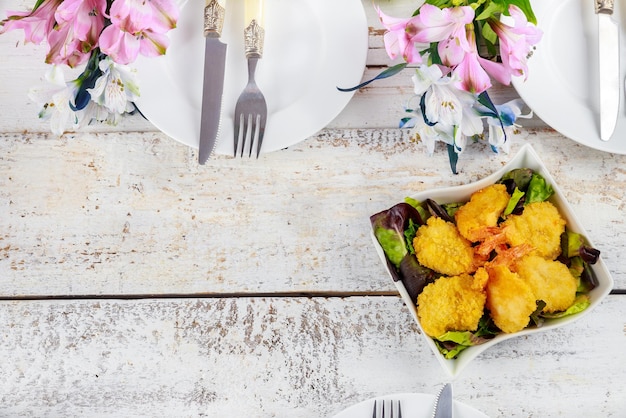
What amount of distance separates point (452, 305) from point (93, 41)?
0.49 metres

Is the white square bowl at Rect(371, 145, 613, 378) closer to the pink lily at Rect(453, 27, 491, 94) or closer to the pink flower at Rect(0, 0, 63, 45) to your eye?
the pink lily at Rect(453, 27, 491, 94)

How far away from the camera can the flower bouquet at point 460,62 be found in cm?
62

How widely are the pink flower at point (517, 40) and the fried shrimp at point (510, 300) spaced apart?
0.22m

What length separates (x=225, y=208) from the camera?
82 cm

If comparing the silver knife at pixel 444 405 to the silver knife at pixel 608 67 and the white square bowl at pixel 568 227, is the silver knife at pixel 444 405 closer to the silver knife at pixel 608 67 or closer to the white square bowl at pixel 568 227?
the white square bowl at pixel 568 227

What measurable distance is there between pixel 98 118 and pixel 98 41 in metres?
0.13

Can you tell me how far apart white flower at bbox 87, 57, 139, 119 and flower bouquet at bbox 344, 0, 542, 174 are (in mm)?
291

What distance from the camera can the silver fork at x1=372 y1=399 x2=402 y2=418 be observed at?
2.40ft

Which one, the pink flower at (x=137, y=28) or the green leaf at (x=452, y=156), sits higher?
the pink flower at (x=137, y=28)

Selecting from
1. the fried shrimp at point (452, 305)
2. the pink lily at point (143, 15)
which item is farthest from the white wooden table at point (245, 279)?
the pink lily at point (143, 15)

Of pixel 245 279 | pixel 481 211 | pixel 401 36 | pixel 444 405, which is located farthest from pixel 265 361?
pixel 401 36

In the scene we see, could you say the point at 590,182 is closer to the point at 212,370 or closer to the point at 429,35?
the point at 429,35

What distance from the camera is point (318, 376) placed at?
79 centimetres

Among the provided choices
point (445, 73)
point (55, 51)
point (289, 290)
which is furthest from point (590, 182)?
point (55, 51)
